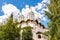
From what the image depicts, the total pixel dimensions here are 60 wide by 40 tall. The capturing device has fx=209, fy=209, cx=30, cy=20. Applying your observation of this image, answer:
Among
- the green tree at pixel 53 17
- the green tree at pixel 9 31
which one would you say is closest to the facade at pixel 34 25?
the green tree at pixel 9 31

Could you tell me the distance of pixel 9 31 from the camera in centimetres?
1385

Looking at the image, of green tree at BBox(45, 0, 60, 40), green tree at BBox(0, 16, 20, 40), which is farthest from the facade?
green tree at BBox(45, 0, 60, 40)

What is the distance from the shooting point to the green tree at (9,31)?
13.6 meters

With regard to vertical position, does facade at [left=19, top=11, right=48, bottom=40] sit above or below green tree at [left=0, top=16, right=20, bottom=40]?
above

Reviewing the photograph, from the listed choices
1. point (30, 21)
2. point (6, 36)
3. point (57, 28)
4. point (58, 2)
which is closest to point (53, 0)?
point (58, 2)

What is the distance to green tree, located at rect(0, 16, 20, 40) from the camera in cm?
1358

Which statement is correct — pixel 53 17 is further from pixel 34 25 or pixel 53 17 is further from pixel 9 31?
pixel 34 25

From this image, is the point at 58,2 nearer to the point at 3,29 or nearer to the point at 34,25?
the point at 3,29

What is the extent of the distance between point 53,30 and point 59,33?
1017mm

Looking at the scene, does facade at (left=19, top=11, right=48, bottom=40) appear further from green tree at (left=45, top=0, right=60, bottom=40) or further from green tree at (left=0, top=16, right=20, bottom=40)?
green tree at (left=45, top=0, right=60, bottom=40)

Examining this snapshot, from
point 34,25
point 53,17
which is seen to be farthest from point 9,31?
point 34,25

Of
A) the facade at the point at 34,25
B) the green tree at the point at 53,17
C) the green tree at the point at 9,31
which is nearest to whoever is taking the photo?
the green tree at the point at 53,17

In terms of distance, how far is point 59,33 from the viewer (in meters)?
8.13

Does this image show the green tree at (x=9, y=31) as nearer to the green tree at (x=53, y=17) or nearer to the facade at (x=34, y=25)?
the green tree at (x=53, y=17)
